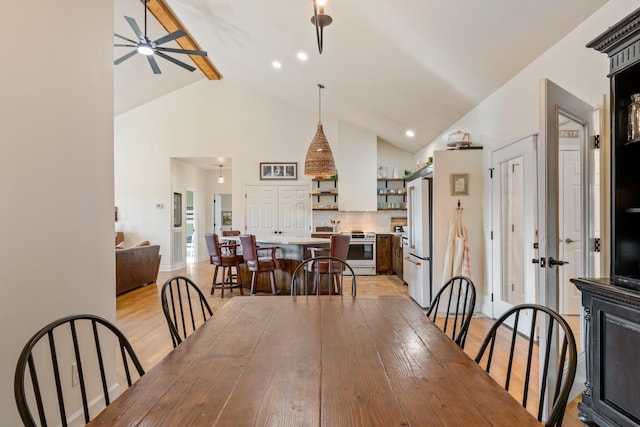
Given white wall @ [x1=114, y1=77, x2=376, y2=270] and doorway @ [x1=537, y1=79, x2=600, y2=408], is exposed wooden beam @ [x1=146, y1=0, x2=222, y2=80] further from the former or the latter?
doorway @ [x1=537, y1=79, x2=600, y2=408]

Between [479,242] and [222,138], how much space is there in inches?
237

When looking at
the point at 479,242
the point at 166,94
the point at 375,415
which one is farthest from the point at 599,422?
the point at 166,94

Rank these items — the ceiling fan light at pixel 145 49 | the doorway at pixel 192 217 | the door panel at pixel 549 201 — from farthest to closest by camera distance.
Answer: the doorway at pixel 192 217 → the ceiling fan light at pixel 145 49 → the door panel at pixel 549 201

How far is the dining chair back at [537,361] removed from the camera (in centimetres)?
98

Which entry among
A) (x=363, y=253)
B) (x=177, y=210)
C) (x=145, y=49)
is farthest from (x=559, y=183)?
(x=177, y=210)

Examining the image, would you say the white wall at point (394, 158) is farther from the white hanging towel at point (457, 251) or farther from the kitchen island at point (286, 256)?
the white hanging towel at point (457, 251)

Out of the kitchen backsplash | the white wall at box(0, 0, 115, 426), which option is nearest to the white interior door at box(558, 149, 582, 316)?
the white wall at box(0, 0, 115, 426)

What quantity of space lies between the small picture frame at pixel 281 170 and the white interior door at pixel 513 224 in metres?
4.85

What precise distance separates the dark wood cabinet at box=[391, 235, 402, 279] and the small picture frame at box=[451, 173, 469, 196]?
2.57 meters

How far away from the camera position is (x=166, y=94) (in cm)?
816

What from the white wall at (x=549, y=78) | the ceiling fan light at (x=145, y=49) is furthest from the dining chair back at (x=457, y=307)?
the ceiling fan light at (x=145, y=49)

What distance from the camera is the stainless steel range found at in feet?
24.5

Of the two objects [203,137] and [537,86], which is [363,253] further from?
[537,86]

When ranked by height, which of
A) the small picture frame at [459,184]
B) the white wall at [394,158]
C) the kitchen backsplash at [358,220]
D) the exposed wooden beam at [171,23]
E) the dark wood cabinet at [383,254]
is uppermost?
the exposed wooden beam at [171,23]
